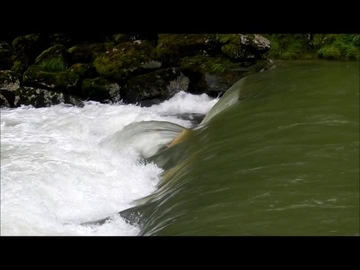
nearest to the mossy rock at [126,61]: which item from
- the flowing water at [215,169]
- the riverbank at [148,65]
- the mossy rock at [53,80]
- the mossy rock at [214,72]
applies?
the riverbank at [148,65]

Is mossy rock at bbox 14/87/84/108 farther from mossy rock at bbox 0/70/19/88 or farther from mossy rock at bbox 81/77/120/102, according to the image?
mossy rock at bbox 0/70/19/88

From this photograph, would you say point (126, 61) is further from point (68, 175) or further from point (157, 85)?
point (68, 175)

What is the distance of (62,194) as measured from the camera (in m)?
5.28

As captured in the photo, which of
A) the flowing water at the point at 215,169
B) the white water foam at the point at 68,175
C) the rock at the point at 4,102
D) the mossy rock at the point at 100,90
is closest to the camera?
the flowing water at the point at 215,169

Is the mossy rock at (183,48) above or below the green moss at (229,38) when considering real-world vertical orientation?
below

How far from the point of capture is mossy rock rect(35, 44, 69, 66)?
11320 millimetres

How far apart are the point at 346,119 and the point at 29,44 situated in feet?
29.3

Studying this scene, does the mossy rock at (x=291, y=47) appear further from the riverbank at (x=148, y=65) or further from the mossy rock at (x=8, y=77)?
the mossy rock at (x=8, y=77)

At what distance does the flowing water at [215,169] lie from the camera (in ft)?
11.7

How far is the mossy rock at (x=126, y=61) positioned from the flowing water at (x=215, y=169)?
Result: 234cm

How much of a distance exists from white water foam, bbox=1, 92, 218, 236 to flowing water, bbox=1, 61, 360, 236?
15 millimetres

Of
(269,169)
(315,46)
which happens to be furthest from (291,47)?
(269,169)

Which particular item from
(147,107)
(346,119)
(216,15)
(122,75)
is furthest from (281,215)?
(122,75)

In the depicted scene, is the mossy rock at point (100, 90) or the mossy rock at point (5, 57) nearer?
the mossy rock at point (100, 90)
